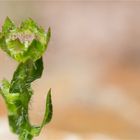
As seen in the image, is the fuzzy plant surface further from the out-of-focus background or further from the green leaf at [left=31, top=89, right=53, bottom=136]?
the out-of-focus background

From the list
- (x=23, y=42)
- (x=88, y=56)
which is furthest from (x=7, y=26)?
(x=88, y=56)

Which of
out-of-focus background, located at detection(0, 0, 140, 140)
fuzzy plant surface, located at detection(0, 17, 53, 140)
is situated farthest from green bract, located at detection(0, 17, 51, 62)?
out-of-focus background, located at detection(0, 0, 140, 140)

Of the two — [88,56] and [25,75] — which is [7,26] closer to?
[25,75]

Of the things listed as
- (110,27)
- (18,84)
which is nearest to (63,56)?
(110,27)

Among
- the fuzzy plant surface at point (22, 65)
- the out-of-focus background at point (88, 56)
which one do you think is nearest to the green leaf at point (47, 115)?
the fuzzy plant surface at point (22, 65)

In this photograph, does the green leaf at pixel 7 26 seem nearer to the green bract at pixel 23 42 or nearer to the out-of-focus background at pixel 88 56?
the green bract at pixel 23 42

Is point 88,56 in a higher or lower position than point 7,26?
lower
